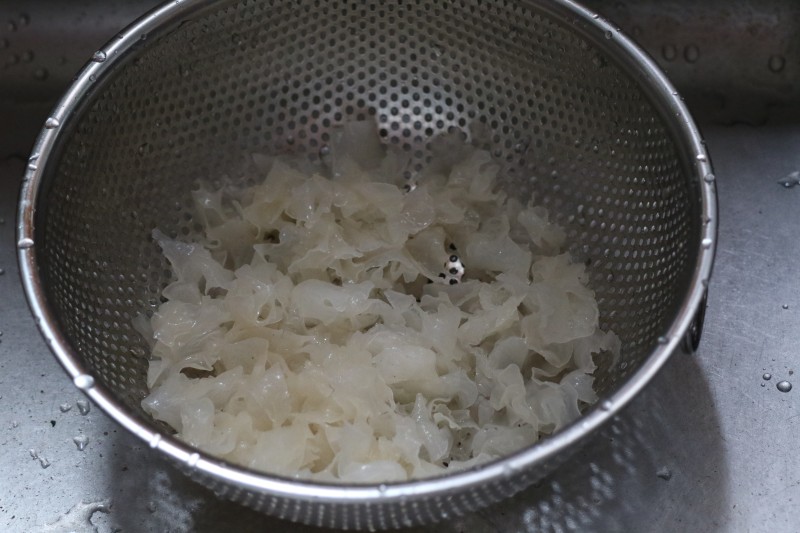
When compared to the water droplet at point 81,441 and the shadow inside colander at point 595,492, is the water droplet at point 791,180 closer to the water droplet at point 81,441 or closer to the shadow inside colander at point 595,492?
the shadow inside colander at point 595,492

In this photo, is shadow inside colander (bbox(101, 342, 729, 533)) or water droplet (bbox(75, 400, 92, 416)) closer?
shadow inside colander (bbox(101, 342, 729, 533))

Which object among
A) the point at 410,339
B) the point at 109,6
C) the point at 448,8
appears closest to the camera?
the point at 410,339

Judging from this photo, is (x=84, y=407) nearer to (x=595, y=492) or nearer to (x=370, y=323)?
(x=370, y=323)

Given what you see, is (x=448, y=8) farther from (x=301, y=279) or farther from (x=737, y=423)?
(x=737, y=423)

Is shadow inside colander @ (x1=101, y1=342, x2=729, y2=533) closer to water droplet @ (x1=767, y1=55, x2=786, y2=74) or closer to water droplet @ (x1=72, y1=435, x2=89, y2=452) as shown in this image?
water droplet @ (x1=72, y1=435, x2=89, y2=452)

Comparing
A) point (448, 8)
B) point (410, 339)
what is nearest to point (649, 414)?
point (410, 339)

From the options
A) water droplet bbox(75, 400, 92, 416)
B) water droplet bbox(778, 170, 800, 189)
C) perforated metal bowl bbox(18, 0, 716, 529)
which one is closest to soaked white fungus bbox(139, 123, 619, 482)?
perforated metal bowl bbox(18, 0, 716, 529)

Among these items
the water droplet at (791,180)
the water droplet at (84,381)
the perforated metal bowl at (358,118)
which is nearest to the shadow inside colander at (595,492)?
the perforated metal bowl at (358,118)
